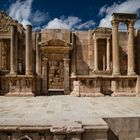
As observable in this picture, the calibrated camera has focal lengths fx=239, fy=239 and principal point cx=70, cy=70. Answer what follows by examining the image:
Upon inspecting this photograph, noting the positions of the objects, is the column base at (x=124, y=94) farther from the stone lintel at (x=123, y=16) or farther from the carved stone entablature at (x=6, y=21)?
the carved stone entablature at (x=6, y=21)

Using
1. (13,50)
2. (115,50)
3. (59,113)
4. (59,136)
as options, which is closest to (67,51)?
(13,50)

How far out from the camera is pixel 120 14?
55.6 ft

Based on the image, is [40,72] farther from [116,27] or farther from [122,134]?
[122,134]

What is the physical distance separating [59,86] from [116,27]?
1539 cm

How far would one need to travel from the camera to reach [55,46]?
20141mm

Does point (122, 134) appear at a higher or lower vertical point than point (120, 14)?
lower

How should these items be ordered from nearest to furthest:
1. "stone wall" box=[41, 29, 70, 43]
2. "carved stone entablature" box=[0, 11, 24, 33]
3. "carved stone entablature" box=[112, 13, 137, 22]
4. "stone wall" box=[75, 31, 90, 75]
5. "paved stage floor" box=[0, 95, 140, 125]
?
1. "paved stage floor" box=[0, 95, 140, 125]
2. "carved stone entablature" box=[112, 13, 137, 22]
3. "stone wall" box=[41, 29, 70, 43]
4. "stone wall" box=[75, 31, 90, 75]
5. "carved stone entablature" box=[0, 11, 24, 33]

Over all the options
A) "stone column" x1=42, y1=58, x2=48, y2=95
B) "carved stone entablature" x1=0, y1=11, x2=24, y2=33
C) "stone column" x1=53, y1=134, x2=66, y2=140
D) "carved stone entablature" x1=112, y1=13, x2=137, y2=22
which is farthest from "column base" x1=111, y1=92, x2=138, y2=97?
"carved stone entablature" x1=0, y1=11, x2=24, y2=33

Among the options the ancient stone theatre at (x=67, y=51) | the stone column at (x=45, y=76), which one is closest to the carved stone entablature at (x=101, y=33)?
the ancient stone theatre at (x=67, y=51)

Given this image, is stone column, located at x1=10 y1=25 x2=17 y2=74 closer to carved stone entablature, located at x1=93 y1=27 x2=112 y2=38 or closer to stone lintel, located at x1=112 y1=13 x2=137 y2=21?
carved stone entablature, located at x1=93 y1=27 x2=112 y2=38

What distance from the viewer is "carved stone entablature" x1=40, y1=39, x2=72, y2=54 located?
20.0 m

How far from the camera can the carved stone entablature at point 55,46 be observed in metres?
20.0

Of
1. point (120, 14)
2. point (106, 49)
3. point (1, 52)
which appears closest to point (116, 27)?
point (120, 14)

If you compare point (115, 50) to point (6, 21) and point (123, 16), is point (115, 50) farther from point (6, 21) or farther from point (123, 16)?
point (6, 21)
